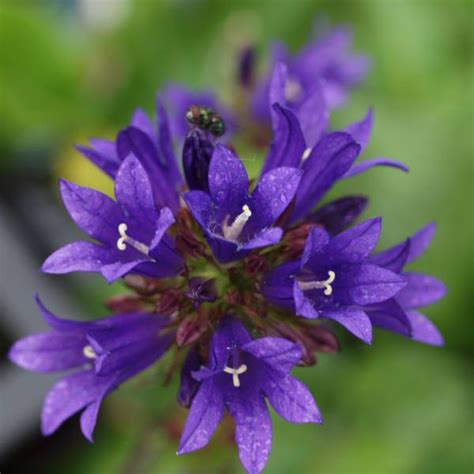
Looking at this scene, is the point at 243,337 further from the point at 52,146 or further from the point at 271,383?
the point at 52,146

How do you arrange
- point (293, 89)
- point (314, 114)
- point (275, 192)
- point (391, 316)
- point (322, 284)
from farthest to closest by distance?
point (293, 89) < point (314, 114) < point (391, 316) < point (322, 284) < point (275, 192)

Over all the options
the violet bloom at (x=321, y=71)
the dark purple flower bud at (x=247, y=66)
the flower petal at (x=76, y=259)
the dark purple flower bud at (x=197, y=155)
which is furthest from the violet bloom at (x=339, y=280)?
the dark purple flower bud at (x=247, y=66)

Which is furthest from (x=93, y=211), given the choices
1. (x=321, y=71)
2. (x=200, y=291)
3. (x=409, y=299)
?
(x=321, y=71)

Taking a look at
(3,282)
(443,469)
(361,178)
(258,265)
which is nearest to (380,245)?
(361,178)

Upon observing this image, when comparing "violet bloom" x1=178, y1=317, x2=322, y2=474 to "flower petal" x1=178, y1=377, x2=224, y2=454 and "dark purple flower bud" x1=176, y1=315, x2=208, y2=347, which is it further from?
"dark purple flower bud" x1=176, y1=315, x2=208, y2=347

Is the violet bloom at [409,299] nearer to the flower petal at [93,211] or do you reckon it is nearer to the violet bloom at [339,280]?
the violet bloom at [339,280]

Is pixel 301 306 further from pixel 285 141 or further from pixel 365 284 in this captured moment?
pixel 285 141
